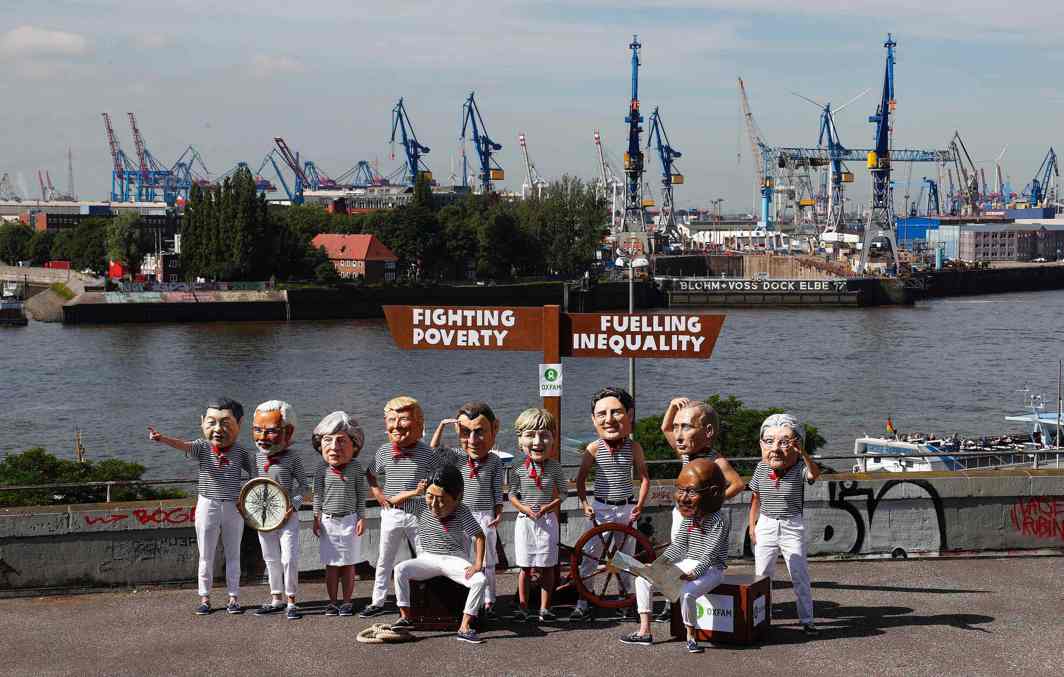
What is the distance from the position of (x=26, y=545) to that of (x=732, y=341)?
2090 inches

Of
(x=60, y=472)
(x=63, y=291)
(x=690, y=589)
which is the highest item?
(x=63, y=291)

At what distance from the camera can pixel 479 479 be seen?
7.29 metres

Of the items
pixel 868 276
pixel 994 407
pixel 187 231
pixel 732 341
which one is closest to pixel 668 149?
pixel 868 276

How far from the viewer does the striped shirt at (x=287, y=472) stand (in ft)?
24.1

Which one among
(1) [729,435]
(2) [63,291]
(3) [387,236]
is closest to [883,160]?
(3) [387,236]

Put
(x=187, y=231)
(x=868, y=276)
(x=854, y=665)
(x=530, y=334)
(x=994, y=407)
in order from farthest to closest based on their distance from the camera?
(x=868, y=276) → (x=187, y=231) → (x=994, y=407) → (x=530, y=334) → (x=854, y=665)

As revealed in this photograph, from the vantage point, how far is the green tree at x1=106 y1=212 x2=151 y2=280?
8812 cm

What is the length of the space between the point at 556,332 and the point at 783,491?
1.89 meters

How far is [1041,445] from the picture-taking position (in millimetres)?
24969

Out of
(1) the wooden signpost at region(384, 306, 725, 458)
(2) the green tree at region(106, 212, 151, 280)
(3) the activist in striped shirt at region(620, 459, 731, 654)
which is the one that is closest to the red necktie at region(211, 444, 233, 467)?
(1) the wooden signpost at region(384, 306, 725, 458)

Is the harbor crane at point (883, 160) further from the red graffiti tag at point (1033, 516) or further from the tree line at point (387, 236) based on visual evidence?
the red graffiti tag at point (1033, 516)

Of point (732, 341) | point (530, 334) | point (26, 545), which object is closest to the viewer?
point (26, 545)

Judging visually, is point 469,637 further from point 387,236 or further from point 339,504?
point 387,236

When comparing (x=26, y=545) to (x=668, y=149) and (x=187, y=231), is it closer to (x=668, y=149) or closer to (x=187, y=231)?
(x=187, y=231)
